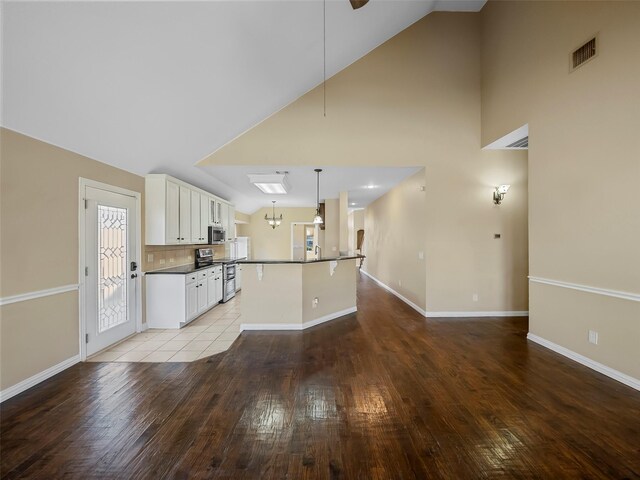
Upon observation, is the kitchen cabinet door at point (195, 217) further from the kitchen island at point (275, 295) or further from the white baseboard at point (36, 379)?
the white baseboard at point (36, 379)

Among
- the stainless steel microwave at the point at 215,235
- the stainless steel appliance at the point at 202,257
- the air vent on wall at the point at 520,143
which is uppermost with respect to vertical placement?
the air vent on wall at the point at 520,143

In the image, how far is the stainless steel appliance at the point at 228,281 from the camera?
605cm

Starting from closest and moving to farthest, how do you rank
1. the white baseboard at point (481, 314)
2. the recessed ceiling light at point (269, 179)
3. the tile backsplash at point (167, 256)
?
the tile backsplash at point (167, 256), the white baseboard at point (481, 314), the recessed ceiling light at point (269, 179)

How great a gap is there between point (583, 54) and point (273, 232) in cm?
840

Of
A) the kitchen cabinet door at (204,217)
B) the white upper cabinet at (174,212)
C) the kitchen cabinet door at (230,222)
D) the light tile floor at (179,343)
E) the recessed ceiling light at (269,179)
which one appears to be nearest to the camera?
the light tile floor at (179,343)

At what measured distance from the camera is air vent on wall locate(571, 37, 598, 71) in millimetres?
2920

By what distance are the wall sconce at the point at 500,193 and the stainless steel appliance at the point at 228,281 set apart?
5.40 m

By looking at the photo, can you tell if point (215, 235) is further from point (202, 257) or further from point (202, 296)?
point (202, 296)

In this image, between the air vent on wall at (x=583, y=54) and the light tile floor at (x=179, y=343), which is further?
the light tile floor at (x=179, y=343)

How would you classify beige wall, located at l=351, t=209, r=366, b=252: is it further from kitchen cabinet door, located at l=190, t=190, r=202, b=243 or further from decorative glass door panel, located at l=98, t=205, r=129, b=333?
decorative glass door panel, located at l=98, t=205, r=129, b=333

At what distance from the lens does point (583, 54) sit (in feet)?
9.93

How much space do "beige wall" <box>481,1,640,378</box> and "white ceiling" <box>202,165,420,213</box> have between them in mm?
1857

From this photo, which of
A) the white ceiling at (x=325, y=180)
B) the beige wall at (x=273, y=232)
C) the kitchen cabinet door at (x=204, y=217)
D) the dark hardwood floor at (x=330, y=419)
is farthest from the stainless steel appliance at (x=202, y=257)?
the beige wall at (x=273, y=232)

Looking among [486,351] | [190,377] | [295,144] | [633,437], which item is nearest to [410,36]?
[295,144]
